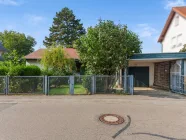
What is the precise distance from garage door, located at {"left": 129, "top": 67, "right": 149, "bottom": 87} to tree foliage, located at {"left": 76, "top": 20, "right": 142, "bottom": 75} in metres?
6.96

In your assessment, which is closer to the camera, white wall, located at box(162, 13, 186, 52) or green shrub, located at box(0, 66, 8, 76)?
green shrub, located at box(0, 66, 8, 76)

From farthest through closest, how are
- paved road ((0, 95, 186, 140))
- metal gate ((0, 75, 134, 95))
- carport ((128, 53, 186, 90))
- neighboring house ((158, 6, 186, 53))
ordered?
1. neighboring house ((158, 6, 186, 53))
2. carport ((128, 53, 186, 90))
3. metal gate ((0, 75, 134, 95))
4. paved road ((0, 95, 186, 140))

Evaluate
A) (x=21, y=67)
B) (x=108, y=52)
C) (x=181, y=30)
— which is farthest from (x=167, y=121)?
(x=181, y=30)

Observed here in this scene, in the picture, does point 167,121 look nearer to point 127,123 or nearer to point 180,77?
point 127,123

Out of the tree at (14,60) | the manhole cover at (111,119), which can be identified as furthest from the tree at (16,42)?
the manhole cover at (111,119)

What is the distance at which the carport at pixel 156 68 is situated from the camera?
1559cm

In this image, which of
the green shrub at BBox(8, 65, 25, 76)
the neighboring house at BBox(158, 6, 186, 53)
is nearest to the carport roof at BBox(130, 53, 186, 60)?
the neighboring house at BBox(158, 6, 186, 53)

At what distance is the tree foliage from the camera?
569 inches

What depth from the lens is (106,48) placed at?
14.6 m

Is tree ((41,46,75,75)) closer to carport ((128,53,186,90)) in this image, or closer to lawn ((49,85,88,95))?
carport ((128,53,186,90))

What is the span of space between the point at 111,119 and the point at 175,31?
59.1 ft

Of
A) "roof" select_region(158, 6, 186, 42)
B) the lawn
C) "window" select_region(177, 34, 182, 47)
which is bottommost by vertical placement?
the lawn

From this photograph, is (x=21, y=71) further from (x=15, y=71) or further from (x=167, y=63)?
(x=167, y=63)

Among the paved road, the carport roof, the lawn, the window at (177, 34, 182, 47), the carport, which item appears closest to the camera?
the paved road
